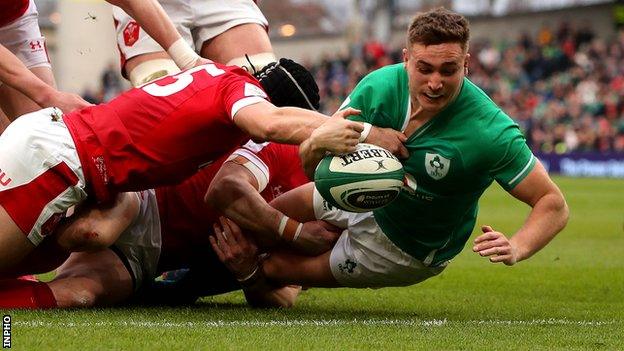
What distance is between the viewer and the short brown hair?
20.7 feet

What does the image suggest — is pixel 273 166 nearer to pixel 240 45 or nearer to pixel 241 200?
pixel 241 200

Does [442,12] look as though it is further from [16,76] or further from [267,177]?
[16,76]

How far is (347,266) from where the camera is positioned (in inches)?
281

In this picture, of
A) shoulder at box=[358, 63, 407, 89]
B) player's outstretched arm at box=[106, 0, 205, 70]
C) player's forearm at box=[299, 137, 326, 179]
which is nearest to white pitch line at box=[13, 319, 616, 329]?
player's forearm at box=[299, 137, 326, 179]

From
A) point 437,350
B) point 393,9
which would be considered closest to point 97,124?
point 437,350

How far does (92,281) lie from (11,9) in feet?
8.37

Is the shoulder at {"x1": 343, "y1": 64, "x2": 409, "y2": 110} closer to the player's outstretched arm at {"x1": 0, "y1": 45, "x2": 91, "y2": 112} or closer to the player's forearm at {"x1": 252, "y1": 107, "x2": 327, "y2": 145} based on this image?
the player's forearm at {"x1": 252, "y1": 107, "x2": 327, "y2": 145}

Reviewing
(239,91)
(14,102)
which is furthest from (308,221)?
(14,102)

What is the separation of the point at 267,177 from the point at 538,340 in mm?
2151

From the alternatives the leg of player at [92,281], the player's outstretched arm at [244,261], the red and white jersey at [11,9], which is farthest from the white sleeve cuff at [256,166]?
the red and white jersey at [11,9]

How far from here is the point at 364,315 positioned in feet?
22.8

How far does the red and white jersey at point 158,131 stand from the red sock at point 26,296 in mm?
606

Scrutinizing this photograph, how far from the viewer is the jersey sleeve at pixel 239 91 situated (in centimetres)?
629

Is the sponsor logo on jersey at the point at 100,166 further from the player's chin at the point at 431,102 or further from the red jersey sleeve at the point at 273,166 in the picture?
the player's chin at the point at 431,102
